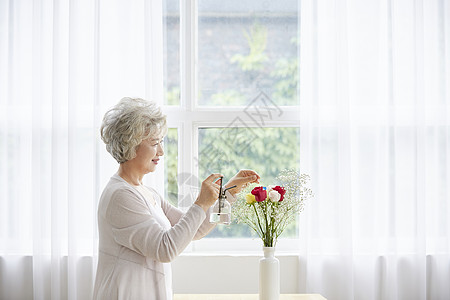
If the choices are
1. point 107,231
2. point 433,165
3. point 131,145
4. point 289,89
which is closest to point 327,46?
point 289,89

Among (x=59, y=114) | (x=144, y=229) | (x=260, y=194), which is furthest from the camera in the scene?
(x=59, y=114)

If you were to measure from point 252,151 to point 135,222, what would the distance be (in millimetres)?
1167

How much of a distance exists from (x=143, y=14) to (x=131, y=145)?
3.55 ft

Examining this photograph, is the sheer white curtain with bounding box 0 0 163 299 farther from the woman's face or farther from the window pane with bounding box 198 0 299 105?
the woman's face

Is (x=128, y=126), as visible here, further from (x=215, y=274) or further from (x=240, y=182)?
(x=215, y=274)

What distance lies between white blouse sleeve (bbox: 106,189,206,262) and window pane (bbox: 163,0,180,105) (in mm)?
1093

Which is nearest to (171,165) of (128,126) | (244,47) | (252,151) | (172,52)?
(252,151)

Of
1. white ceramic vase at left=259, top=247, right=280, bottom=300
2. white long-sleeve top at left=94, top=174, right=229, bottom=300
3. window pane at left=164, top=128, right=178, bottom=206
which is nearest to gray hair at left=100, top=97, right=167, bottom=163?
white long-sleeve top at left=94, top=174, right=229, bottom=300

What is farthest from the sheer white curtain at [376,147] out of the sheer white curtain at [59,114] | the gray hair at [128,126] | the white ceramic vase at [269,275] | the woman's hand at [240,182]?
the gray hair at [128,126]

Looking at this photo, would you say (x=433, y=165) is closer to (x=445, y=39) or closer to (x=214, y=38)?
A: (x=445, y=39)

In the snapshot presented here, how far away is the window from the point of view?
2.68m

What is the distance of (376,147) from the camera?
2.56m

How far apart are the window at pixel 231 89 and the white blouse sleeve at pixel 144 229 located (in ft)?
3.15

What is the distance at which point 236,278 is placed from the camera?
8.41 feet
